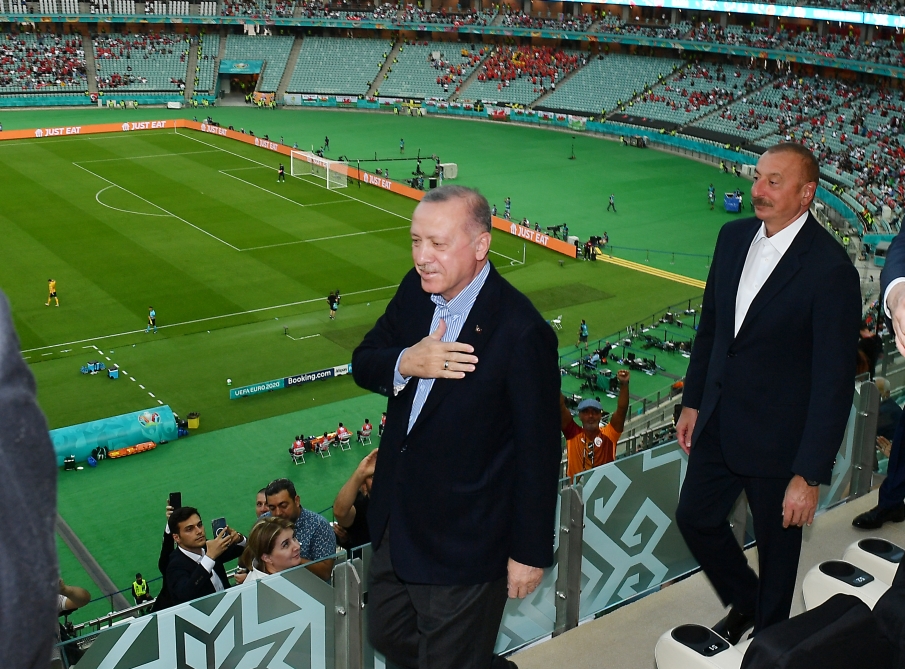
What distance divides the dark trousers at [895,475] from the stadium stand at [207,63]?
8403 cm

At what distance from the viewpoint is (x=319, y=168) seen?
57844 millimetres

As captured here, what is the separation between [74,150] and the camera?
63719 mm

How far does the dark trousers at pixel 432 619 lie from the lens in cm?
528

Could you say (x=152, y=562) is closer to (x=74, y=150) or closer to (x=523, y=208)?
(x=523, y=208)

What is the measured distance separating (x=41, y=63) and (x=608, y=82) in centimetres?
4581

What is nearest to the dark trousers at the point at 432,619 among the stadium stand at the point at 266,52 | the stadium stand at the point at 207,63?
the stadium stand at the point at 266,52

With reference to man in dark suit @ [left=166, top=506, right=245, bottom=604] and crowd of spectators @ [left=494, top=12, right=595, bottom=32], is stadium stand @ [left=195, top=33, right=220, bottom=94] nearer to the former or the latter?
crowd of spectators @ [left=494, top=12, right=595, bottom=32]

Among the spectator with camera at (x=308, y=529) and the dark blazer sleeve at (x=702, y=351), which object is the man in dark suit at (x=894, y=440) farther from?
the spectator with camera at (x=308, y=529)

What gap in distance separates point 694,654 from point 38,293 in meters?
37.1

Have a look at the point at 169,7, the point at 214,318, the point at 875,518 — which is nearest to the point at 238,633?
the point at 875,518

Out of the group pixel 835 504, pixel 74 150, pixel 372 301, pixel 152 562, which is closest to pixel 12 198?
pixel 74 150

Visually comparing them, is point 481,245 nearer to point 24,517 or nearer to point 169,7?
point 24,517

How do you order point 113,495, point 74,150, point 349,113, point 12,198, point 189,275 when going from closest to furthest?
point 113,495 < point 189,275 < point 12,198 < point 74,150 < point 349,113

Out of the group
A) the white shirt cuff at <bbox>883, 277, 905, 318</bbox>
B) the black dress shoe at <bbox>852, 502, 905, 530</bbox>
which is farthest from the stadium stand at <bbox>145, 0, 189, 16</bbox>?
the white shirt cuff at <bbox>883, 277, 905, 318</bbox>
